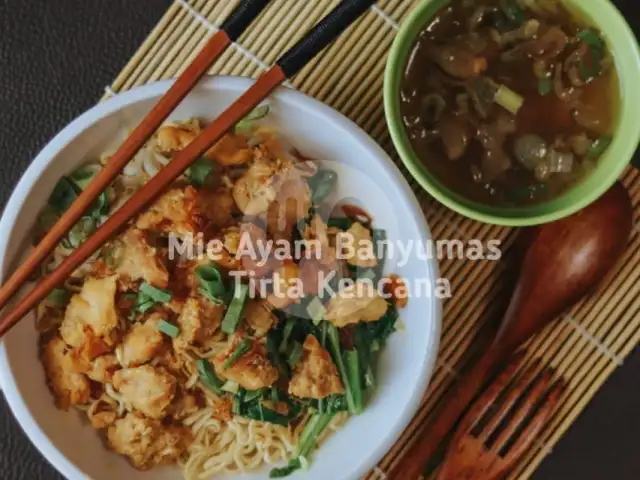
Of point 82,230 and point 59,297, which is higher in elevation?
point 82,230

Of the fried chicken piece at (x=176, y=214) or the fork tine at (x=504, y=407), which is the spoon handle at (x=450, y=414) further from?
the fried chicken piece at (x=176, y=214)

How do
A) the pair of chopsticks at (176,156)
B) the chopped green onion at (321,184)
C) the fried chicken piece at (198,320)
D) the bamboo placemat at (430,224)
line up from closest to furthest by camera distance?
the pair of chopsticks at (176,156) < the fried chicken piece at (198,320) < the chopped green onion at (321,184) < the bamboo placemat at (430,224)

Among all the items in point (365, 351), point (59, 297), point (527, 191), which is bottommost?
point (59, 297)

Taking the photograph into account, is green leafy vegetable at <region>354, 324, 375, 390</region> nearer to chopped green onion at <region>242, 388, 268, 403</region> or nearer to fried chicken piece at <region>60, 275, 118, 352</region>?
chopped green onion at <region>242, 388, 268, 403</region>

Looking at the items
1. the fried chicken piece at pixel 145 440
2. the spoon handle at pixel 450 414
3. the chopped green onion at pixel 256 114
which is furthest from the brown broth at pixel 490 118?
the fried chicken piece at pixel 145 440

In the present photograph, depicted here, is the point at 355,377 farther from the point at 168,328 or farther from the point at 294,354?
the point at 168,328

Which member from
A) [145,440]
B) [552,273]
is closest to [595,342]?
[552,273]

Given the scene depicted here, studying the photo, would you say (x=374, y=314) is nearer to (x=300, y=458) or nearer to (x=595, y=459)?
(x=300, y=458)
